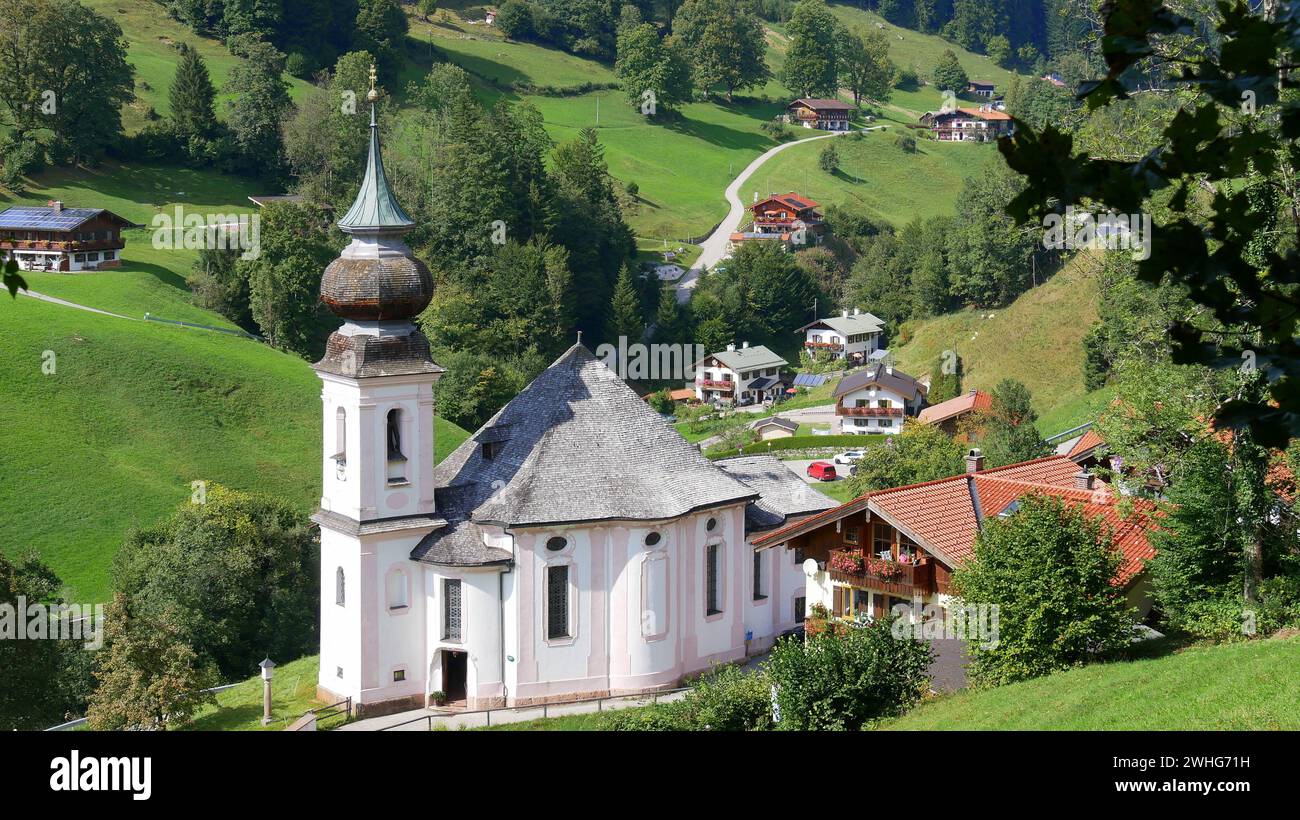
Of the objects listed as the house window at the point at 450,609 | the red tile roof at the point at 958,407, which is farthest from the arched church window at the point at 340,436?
the red tile roof at the point at 958,407

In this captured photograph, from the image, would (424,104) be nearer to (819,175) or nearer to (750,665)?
(819,175)

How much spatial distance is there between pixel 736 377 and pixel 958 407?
2034 cm

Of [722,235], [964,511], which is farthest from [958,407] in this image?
[964,511]

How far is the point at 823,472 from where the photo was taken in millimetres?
72938

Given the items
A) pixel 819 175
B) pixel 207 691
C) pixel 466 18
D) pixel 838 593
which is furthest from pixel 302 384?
pixel 466 18

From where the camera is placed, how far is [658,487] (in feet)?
122

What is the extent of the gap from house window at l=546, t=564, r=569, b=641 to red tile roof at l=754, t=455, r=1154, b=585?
16.3 ft

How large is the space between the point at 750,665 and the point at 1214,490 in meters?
14.5

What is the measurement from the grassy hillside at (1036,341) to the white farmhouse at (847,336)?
6.83 meters

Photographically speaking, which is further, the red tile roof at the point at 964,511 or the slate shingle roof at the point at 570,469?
the slate shingle roof at the point at 570,469

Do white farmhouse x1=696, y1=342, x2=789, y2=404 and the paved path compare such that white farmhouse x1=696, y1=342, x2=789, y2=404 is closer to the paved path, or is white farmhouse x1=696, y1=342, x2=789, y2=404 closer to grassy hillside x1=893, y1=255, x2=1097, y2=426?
grassy hillside x1=893, y1=255, x2=1097, y2=426

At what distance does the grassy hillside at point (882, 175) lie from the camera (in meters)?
136

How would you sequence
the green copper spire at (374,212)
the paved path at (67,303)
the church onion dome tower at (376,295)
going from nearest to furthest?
the church onion dome tower at (376,295) < the green copper spire at (374,212) < the paved path at (67,303)

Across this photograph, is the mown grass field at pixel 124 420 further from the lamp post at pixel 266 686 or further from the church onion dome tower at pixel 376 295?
the church onion dome tower at pixel 376 295
